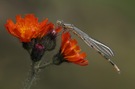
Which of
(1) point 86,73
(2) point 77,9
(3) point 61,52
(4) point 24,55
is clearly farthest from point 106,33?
(3) point 61,52

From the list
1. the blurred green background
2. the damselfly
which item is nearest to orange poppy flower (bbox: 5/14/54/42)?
the damselfly

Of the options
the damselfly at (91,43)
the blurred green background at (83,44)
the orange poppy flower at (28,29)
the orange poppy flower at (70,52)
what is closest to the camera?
the orange poppy flower at (28,29)

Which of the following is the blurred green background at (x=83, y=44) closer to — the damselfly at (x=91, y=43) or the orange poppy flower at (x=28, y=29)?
the damselfly at (x=91, y=43)

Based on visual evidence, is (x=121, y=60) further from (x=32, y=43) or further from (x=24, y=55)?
(x=32, y=43)

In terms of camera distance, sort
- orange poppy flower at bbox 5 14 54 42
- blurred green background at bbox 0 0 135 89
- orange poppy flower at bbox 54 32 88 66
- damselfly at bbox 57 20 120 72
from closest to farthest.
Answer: orange poppy flower at bbox 5 14 54 42 < orange poppy flower at bbox 54 32 88 66 < damselfly at bbox 57 20 120 72 < blurred green background at bbox 0 0 135 89

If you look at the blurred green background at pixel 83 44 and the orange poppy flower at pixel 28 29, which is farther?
the blurred green background at pixel 83 44

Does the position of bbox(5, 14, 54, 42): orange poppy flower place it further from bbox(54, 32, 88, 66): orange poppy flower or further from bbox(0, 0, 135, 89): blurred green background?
bbox(0, 0, 135, 89): blurred green background

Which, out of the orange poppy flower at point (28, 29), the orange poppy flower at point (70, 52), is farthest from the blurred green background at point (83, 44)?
the orange poppy flower at point (28, 29)
